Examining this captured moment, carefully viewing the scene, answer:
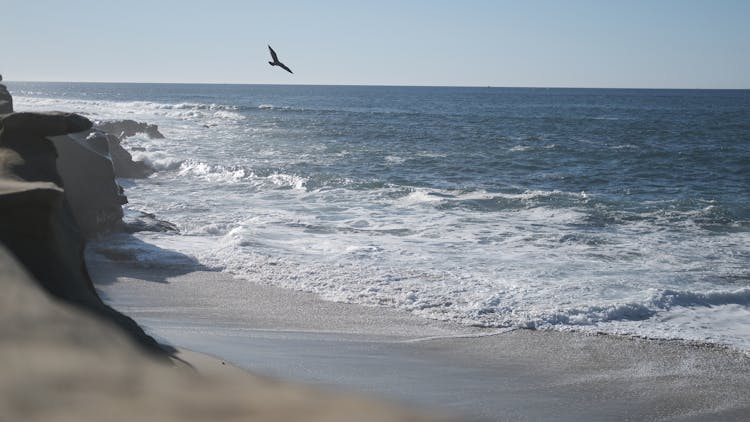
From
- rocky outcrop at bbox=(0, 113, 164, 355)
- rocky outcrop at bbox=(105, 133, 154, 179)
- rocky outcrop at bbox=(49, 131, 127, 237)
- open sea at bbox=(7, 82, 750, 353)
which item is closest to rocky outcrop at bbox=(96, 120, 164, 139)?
open sea at bbox=(7, 82, 750, 353)

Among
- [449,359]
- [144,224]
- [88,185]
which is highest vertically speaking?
[88,185]

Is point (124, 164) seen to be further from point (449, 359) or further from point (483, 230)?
point (449, 359)

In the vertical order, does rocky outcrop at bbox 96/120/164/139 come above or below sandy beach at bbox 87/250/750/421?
above

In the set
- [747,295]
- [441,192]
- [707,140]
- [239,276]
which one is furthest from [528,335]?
[707,140]

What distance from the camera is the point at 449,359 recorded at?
6355mm

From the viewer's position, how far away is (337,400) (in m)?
1.95

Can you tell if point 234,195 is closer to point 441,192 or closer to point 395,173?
point 441,192

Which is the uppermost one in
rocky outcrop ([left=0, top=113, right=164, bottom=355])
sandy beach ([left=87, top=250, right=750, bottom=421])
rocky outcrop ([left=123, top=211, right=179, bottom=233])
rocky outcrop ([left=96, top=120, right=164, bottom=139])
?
rocky outcrop ([left=0, top=113, right=164, bottom=355])

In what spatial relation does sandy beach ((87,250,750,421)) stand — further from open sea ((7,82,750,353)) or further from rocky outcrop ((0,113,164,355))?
rocky outcrop ((0,113,164,355))

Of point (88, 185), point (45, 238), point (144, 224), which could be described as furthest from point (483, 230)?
point (45, 238)

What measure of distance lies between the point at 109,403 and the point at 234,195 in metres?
15.1

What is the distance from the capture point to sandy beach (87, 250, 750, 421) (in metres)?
5.44

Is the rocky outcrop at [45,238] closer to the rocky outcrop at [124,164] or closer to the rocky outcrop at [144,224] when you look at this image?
the rocky outcrop at [144,224]

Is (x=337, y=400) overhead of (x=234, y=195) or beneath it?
overhead
